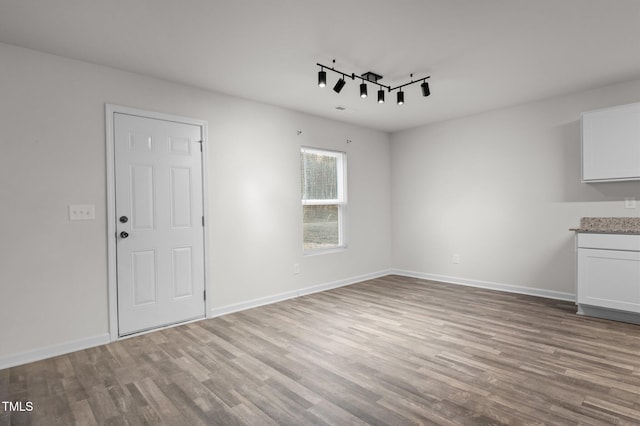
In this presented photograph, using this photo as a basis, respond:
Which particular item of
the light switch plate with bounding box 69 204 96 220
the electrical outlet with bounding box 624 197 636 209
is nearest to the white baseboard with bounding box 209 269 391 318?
the light switch plate with bounding box 69 204 96 220

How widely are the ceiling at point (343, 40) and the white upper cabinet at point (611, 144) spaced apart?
43 centimetres

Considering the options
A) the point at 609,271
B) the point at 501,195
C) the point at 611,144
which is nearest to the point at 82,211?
the point at 501,195

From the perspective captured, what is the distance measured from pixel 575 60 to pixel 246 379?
4.09m

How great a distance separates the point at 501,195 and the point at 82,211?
16.9ft

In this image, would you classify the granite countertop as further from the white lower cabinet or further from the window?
the window

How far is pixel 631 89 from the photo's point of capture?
3934 millimetres

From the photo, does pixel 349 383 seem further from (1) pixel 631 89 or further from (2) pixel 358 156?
(1) pixel 631 89

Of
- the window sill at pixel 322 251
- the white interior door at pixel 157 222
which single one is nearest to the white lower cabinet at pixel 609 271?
the window sill at pixel 322 251

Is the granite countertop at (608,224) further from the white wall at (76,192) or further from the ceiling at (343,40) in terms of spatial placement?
the white wall at (76,192)

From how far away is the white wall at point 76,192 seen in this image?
2.82 metres

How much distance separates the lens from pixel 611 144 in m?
3.79

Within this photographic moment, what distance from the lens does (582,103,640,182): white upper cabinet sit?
3.67 m

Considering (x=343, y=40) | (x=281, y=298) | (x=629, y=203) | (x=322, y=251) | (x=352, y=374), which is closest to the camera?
(x=352, y=374)

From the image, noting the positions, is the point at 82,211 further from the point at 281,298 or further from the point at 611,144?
the point at 611,144
